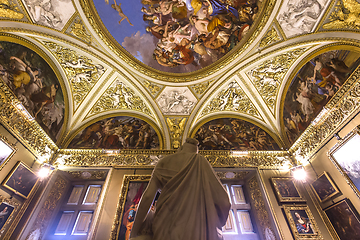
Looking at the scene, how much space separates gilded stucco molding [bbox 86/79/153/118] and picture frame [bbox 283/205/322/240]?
774 centimetres

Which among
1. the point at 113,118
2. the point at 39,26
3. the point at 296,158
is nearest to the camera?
the point at 39,26

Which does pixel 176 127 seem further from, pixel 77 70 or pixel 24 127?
pixel 24 127

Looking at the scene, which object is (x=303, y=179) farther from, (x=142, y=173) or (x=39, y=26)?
Answer: (x=39, y=26)

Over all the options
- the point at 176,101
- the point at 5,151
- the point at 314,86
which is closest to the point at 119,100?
the point at 176,101

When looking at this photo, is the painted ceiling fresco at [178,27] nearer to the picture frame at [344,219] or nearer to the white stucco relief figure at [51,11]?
the white stucco relief figure at [51,11]

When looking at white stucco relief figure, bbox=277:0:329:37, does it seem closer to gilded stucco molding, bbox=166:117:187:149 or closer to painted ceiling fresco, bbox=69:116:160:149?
gilded stucco molding, bbox=166:117:187:149

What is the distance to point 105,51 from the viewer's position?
26.0 feet

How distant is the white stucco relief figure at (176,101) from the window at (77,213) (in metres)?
5.20

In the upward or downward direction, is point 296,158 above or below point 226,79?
below

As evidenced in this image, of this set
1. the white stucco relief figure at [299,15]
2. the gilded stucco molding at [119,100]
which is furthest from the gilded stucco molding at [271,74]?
the gilded stucco molding at [119,100]

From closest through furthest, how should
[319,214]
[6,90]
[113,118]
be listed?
1. [6,90]
2. [319,214]
3. [113,118]

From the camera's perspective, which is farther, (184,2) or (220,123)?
(220,123)

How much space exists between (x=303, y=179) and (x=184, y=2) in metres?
8.96

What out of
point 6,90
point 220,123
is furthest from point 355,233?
point 6,90
